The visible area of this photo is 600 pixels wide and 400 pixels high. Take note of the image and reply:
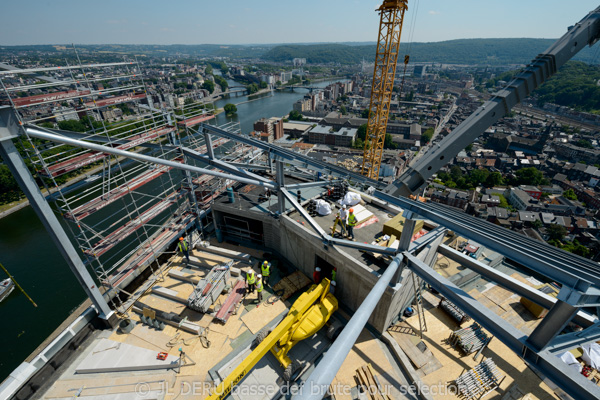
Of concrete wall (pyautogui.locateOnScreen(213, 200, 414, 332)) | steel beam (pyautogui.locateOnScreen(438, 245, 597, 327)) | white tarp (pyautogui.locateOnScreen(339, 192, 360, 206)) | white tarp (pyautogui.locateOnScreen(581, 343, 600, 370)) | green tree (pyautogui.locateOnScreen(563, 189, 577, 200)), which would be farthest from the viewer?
green tree (pyautogui.locateOnScreen(563, 189, 577, 200))

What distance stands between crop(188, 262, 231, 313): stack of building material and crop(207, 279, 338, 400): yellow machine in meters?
3.16

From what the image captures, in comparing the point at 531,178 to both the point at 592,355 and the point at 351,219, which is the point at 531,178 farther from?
the point at 351,219

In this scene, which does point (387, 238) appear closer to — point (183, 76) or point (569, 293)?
point (569, 293)

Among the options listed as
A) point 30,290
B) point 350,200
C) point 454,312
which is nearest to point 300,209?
point 350,200

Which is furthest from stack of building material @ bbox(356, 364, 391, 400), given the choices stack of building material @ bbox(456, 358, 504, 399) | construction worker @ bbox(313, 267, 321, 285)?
construction worker @ bbox(313, 267, 321, 285)

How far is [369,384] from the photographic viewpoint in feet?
31.8

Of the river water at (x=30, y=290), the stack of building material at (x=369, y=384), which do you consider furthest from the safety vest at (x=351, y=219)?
the river water at (x=30, y=290)

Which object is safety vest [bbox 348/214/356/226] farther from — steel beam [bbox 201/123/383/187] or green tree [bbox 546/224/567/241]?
green tree [bbox 546/224/567/241]

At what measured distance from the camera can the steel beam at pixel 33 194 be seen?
26.2ft

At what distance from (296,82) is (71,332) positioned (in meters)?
212

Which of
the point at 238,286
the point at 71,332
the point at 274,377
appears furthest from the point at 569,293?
the point at 71,332

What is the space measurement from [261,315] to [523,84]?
51.1ft

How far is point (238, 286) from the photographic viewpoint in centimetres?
1354

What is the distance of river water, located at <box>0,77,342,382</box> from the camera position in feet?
72.3
